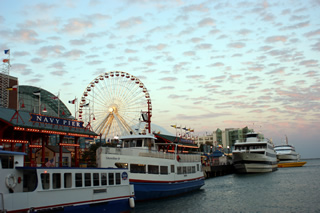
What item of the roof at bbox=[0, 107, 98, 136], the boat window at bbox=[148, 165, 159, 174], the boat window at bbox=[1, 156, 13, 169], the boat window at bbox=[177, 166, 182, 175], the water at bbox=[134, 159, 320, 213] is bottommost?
the water at bbox=[134, 159, 320, 213]

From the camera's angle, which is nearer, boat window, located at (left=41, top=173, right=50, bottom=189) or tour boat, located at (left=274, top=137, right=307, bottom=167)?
boat window, located at (left=41, top=173, right=50, bottom=189)

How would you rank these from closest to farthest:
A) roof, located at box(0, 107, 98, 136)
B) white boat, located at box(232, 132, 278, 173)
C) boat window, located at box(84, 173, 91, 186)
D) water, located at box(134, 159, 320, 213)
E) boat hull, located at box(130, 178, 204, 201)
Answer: boat window, located at box(84, 173, 91, 186) → roof, located at box(0, 107, 98, 136) → water, located at box(134, 159, 320, 213) → boat hull, located at box(130, 178, 204, 201) → white boat, located at box(232, 132, 278, 173)

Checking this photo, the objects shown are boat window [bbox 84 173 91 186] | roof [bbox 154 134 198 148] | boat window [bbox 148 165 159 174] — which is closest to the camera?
boat window [bbox 84 173 91 186]

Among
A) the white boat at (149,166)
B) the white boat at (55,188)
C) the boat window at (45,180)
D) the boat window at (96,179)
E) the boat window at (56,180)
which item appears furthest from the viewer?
the white boat at (149,166)

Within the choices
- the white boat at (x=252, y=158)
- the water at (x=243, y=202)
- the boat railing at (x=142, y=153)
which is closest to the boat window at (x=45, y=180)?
the boat railing at (x=142, y=153)

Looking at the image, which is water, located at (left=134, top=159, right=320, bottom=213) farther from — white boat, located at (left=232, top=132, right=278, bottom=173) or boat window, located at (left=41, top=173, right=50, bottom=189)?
white boat, located at (left=232, top=132, right=278, bottom=173)

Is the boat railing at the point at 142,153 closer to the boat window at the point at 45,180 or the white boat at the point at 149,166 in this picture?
the white boat at the point at 149,166

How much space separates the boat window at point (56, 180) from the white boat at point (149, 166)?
24.4ft

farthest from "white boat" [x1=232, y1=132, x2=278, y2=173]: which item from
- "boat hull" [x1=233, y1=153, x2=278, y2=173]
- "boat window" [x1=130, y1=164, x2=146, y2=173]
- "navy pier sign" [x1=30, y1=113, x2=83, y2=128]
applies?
"navy pier sign" [x1=30, y1=113, x2=83, y2=128]

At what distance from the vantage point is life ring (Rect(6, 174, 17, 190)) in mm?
19453

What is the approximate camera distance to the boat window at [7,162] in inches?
781

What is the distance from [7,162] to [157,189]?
17.7 metres

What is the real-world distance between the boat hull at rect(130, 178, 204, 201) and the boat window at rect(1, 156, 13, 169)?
13.2m

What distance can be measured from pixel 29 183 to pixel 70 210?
327 centimetres
